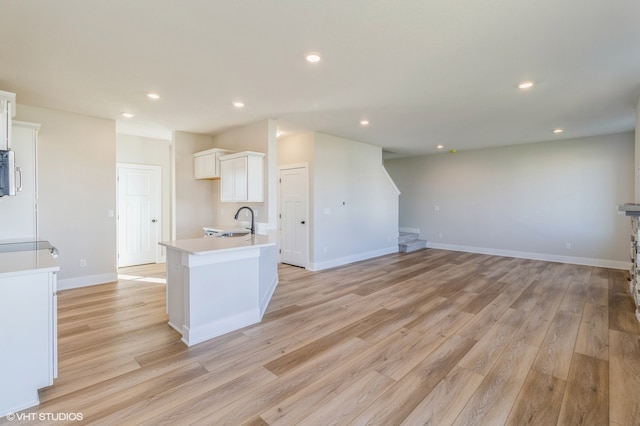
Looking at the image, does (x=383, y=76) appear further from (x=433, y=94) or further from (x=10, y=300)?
(x=10, y=300)

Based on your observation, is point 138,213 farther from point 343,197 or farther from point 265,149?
point 343,197

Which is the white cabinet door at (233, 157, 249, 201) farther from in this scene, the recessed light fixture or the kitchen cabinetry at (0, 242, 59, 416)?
the recessed light fixture

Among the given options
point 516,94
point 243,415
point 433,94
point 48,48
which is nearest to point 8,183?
point 48,48

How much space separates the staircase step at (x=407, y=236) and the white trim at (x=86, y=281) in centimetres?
637

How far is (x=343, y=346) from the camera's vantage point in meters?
2.74

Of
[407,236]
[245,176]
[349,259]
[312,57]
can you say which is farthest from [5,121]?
[407,236]

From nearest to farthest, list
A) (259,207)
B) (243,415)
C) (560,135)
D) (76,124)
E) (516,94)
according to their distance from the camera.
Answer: (243,415), (516,94), (76,124), (259,207), (560,135)

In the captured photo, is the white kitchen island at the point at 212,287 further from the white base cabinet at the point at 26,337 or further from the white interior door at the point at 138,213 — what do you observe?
the white interior door at the point at 138,213

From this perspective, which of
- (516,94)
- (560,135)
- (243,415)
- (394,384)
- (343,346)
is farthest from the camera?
(560,135)

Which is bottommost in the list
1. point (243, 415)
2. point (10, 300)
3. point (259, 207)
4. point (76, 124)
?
point (243, 415)

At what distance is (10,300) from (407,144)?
676 centimetres

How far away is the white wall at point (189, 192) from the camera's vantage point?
561 cm

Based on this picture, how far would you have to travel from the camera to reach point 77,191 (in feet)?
15.0

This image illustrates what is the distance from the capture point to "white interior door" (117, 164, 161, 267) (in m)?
6.09
